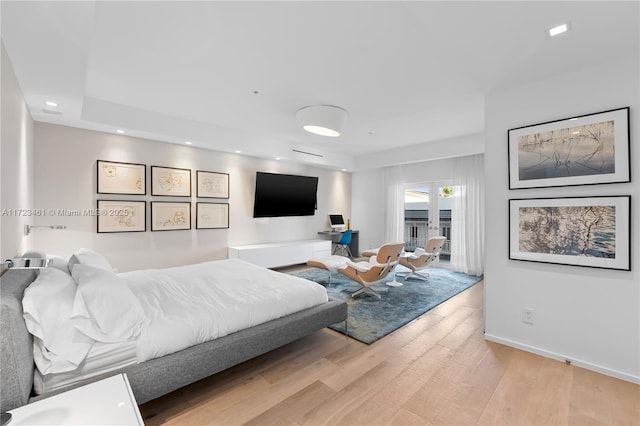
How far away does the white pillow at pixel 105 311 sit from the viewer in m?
1.71

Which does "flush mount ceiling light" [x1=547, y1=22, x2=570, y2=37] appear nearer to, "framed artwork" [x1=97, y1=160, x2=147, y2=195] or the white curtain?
the white curtain

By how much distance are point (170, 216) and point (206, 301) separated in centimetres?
295

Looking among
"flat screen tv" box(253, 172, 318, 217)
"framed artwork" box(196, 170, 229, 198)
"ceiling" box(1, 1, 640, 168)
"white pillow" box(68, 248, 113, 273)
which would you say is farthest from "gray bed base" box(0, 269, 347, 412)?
"flat screen tv" box(253, 172, 318, 217)

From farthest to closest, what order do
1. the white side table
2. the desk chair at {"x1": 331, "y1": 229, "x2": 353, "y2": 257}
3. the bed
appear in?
the desk chair at {"x1": 331, "y1": 229, "x2": 353, "y2": 257}, the bed, the white side table

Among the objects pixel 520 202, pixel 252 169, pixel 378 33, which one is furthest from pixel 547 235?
pixel 252 169

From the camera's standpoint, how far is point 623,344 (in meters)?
2.33

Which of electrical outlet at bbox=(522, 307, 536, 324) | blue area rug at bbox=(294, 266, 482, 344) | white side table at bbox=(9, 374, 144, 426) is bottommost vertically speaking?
blue area rug at bbox=(294, 266, 482, 344)

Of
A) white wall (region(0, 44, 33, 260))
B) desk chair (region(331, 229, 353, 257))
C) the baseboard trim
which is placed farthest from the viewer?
desk chair (region(331, 229, 353, 257))

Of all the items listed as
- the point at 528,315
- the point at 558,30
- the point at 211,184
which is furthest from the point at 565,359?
the point at 211,184

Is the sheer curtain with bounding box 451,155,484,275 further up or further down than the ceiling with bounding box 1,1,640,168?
further down

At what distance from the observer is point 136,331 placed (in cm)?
185

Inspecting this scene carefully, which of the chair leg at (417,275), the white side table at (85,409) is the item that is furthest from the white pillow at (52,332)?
the chair leg at (417,275)

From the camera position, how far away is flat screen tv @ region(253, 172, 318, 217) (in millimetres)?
5953

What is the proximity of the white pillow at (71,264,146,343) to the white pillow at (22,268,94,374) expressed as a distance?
47 millimetres
